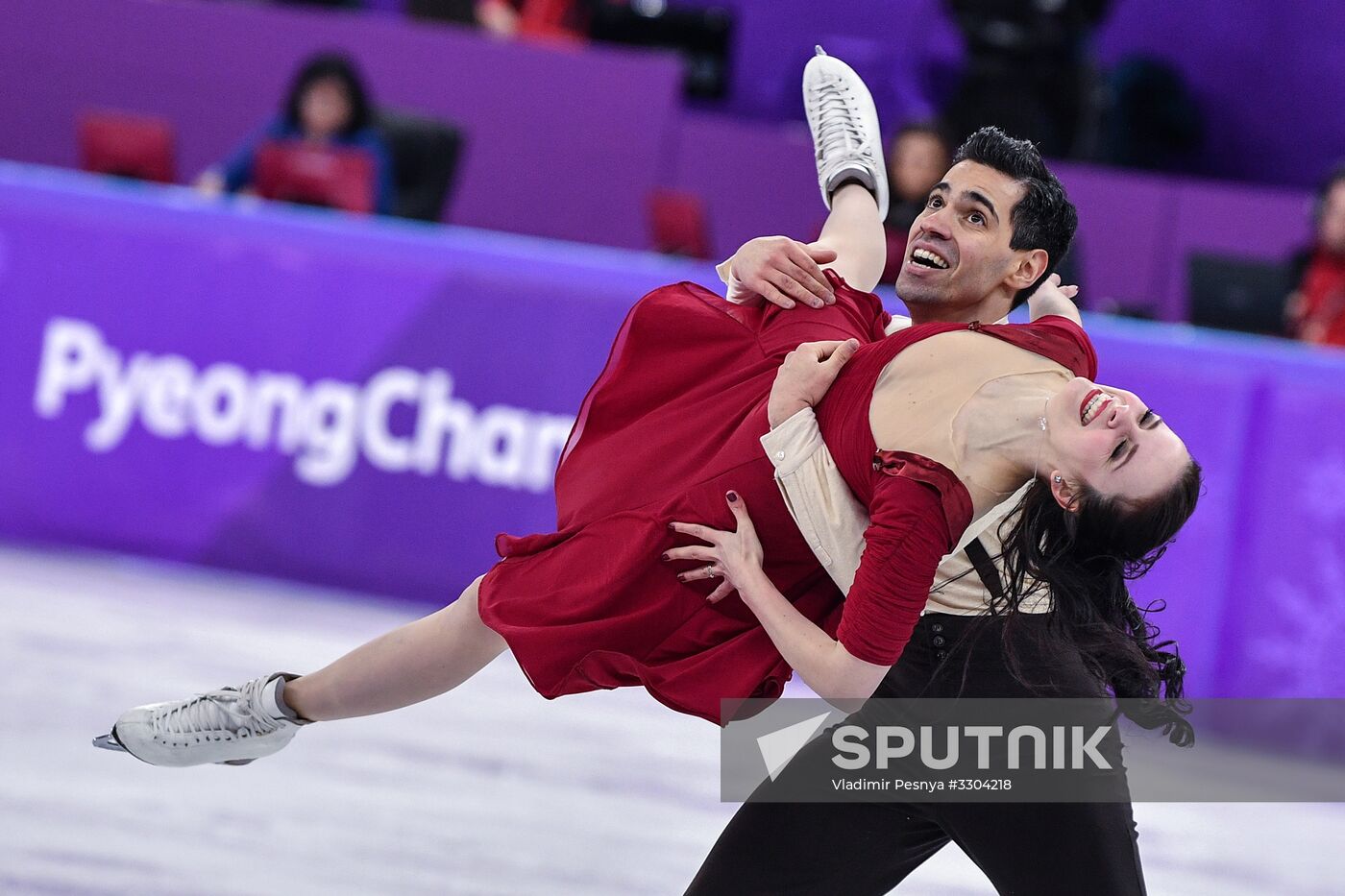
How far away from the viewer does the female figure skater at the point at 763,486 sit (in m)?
2.56

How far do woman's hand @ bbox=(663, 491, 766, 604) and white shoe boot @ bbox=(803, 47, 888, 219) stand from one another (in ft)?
2.57

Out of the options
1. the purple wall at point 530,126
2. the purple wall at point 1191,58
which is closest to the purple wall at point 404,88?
the purple wall at point 530,126

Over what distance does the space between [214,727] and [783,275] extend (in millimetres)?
1268

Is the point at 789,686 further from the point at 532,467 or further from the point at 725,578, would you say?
the point at 725,578

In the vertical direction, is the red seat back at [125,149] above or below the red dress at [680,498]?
above

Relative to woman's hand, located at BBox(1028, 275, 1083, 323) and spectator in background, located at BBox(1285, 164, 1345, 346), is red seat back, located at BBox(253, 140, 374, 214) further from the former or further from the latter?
woman's hand, located at BBox(1028, 275, 1083, 323)

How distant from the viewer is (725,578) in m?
2.76

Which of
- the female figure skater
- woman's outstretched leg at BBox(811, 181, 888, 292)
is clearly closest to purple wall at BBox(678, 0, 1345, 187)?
woman's outstretched leg at BBox(811, 181, 888, 292)

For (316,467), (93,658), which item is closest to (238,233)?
(316,467)

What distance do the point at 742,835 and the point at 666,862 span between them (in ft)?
3.85

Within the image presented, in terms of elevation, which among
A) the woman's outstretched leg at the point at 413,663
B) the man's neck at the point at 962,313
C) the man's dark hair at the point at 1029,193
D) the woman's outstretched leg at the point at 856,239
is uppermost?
the man's dark hair at the point at 1029,193

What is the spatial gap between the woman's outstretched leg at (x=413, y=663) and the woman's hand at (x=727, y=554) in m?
0.39

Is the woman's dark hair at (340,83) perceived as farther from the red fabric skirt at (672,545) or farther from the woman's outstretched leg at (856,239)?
the red fabric skirt at (672,545)

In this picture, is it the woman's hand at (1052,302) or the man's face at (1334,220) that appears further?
the man's face at (1334,220)
